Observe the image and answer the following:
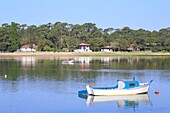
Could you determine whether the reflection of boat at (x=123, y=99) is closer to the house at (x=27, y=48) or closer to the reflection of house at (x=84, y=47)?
the reflection of house at (x=84, y=47)

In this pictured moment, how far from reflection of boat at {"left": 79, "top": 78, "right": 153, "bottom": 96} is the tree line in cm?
8658

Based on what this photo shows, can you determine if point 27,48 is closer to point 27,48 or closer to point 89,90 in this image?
point 27,48

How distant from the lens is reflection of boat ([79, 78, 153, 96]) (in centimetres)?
2894

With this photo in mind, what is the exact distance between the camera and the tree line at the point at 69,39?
376 feet

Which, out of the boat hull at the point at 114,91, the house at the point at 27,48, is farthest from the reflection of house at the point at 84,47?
the boat hull at the point at 114,91

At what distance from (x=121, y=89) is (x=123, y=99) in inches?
52.0

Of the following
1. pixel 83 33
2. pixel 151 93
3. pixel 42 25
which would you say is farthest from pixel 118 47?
pixel 151 93

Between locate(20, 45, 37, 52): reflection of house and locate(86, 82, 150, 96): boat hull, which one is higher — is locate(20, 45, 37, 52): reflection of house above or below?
above

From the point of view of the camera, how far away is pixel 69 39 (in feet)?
403

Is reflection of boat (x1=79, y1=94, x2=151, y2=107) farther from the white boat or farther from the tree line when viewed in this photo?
the tree line

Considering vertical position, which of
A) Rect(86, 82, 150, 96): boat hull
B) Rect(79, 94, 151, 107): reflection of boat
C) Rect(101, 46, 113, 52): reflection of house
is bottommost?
Rect(79, 94, 151, 107): reflection of boat

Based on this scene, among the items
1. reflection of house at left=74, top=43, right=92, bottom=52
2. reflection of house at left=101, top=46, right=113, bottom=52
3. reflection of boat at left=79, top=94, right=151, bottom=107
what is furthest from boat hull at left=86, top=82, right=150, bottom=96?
reflection of house at left=101, top=46, right=113, bottom=52

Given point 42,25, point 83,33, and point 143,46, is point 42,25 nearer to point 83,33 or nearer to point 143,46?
point 83,33

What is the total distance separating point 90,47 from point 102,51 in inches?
189
